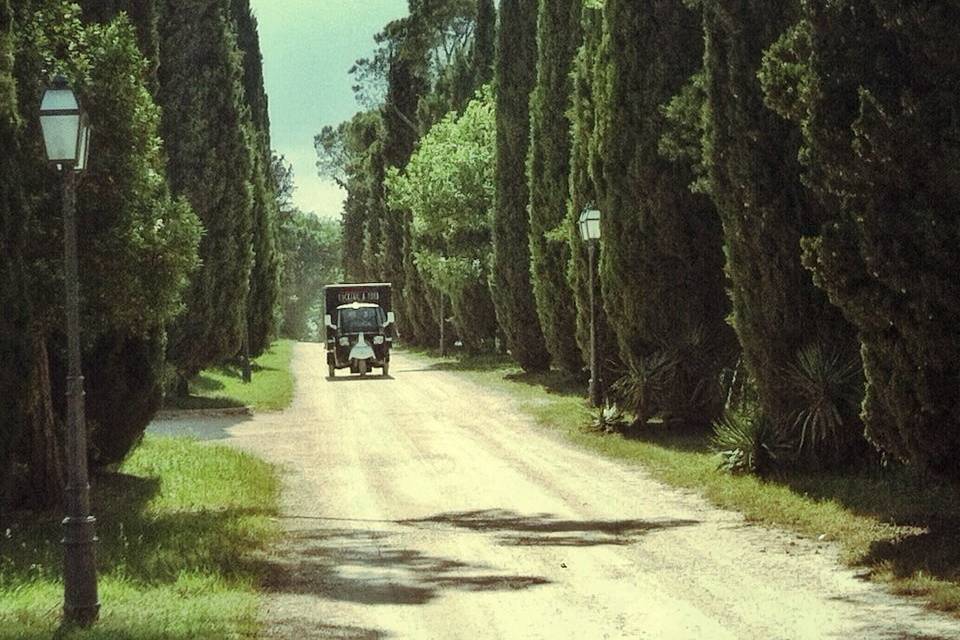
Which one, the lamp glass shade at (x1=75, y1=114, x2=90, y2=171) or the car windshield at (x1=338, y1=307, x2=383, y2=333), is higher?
the lamp glass shade at (x1=75, y1=114, x2=90, y2=171)

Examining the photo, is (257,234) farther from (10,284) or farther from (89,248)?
(10,284)

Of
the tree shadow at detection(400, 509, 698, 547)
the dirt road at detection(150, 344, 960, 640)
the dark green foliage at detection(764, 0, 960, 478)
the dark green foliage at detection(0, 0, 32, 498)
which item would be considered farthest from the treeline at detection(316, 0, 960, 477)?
the dark green foliage at detection(0, 0, 32, 498)

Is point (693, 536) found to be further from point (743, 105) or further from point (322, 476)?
point (322, 476)

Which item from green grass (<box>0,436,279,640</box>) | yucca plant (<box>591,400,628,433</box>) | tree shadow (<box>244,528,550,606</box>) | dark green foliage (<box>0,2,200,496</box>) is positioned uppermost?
dark green foliage (<box>0,2,200,496</box>)

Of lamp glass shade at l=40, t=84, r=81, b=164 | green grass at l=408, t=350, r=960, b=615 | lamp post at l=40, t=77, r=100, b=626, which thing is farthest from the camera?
green grass at l=408, t=350, r=960, b=615

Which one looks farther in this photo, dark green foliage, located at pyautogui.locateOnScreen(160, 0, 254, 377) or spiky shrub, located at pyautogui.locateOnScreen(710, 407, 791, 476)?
dark green foliage, located at pyautogui.locateOnScreen(160, 0, 254, 377)

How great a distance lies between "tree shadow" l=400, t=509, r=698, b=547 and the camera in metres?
12.8

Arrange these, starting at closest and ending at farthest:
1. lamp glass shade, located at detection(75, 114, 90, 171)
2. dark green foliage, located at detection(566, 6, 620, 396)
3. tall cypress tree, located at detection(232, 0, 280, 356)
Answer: lamp glass shade, located at detection(75, 114, 90, 171) → dark green foliage, located at detection(566, 6, 620, 396) → tall cypress tree, located at detection(232, 0, 280, 356)

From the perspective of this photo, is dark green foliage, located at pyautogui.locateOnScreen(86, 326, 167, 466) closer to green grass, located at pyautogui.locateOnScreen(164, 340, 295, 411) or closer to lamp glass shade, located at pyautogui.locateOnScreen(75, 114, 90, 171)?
lamp glass shade, located at pyautogui.locateOnScreen(75, 114, 90, 171)

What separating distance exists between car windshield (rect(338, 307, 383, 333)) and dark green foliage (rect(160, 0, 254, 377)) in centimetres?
1199

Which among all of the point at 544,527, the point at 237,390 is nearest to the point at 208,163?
the point at 237,390

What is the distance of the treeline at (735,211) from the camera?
11.4 m

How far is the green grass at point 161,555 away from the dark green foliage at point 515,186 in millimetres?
19450

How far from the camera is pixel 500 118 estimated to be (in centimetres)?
3981
